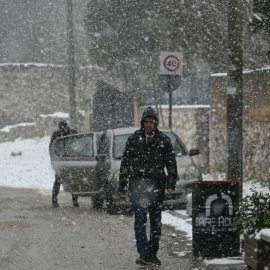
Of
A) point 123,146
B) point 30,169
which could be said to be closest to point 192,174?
point 123,146

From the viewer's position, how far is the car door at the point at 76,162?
14391 mm

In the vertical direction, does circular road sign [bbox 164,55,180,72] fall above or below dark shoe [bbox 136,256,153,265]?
above

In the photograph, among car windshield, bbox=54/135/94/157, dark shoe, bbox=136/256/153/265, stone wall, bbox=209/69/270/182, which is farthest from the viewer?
stone wall, bbox=209/69/270/182

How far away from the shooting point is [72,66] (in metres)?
22.1

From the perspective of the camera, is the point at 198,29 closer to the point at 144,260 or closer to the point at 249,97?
the point at 249,97

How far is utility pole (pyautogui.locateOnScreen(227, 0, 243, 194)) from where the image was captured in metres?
10.7

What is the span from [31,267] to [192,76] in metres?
18.2

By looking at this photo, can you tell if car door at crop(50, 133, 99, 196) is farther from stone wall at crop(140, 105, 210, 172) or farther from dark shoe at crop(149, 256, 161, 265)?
dark shoe at crop(149, 256, 161, 265)

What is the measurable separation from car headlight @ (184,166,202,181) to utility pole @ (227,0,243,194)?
8.54 feet

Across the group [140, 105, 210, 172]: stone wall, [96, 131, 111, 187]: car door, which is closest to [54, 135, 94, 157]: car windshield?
[96, 131, 111, 187]: car door

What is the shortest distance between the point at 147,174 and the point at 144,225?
604 mm

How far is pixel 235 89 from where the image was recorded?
10781mm

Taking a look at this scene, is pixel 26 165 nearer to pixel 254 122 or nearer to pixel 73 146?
pixel 73 146

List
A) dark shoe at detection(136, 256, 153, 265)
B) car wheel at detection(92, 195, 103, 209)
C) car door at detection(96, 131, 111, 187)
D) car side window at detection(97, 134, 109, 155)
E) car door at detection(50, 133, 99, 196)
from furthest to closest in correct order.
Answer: car wheel at detection(92, 195, 103, 209)
car side window at detection(97, 134, 109, 155)
car door at detection(50, 133, 99, 196)
car door at detection(96, 131, 111, 187)
dark shoe at detection(136, 256, 153, 265)
